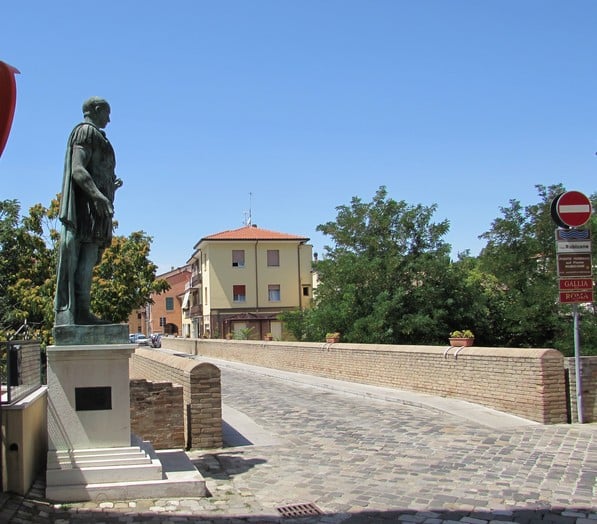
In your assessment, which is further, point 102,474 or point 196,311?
point 196,311

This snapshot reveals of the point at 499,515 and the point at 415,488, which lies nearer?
the point at 499,515

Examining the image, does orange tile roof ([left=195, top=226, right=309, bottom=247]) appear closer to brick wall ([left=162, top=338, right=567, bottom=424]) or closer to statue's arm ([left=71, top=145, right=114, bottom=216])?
brick wall ([left=162, top=338, right=567, bottom=424])

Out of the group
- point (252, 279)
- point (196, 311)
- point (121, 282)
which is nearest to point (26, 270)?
point (121, 282)

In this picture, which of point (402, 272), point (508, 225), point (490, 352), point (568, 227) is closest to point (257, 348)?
point (402, 272)

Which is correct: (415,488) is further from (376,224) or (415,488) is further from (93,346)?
(376,224)

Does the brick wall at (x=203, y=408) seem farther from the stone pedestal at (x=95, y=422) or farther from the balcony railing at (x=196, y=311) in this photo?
the balcony railing at (x=196, y=311)

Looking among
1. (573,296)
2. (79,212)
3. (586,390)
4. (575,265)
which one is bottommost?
(586,390)

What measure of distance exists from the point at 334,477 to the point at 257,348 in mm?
19907

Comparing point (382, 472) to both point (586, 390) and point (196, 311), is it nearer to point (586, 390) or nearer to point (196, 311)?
point (586, 390)

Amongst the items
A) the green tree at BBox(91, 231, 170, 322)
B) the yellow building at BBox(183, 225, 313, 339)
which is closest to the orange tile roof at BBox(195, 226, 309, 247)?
the yellow building at BBox(183, 225, 313, 339)

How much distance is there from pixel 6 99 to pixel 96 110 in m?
2.47

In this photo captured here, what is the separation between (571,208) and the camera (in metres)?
11.2

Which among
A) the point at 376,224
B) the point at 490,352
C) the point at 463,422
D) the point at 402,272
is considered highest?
the point at 376,224

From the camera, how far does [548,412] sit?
1047cm
